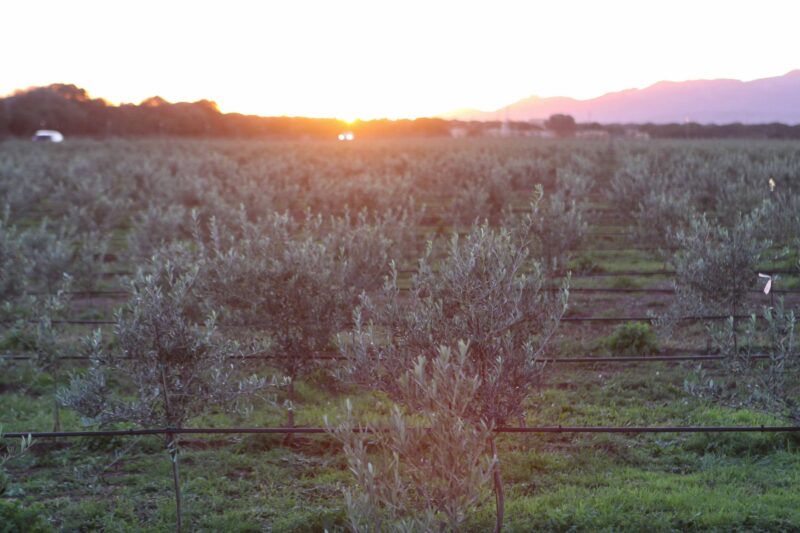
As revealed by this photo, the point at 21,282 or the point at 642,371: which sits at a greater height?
the point at 21,282

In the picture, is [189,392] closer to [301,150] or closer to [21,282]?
[21,282]

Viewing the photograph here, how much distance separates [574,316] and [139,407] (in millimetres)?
9918

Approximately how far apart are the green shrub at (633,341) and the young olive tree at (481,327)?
7070 mm

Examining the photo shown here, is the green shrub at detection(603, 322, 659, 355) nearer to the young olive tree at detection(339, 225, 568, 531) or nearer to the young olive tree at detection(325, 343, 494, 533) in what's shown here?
the young olive tree at detection(339, 225, 568, 531)

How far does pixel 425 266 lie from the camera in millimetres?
5992

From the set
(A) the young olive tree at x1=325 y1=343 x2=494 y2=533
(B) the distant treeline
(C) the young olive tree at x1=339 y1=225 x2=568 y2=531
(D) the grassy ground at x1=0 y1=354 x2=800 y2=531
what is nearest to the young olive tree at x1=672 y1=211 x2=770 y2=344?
(D) the grassy ground at x1=0 y1=354 x2=800 y2=531

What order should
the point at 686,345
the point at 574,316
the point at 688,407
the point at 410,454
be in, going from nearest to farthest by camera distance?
A: the point at 410,454 → the point at 688,407 → the point at 686,345 → the point at 574,316

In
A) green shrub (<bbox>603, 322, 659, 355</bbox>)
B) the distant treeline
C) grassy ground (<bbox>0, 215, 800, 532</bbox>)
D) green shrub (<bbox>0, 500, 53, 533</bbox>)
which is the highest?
the distant treeline

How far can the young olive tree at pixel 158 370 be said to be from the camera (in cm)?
657

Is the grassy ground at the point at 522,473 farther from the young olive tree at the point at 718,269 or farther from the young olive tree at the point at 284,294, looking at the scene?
the young olive tree at the point at 718,269

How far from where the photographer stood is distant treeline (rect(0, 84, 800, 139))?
270ft

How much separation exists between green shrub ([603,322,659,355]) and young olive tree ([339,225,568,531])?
707cm

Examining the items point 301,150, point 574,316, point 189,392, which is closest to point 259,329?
point 189,392

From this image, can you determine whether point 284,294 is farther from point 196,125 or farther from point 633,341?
point 196,125
